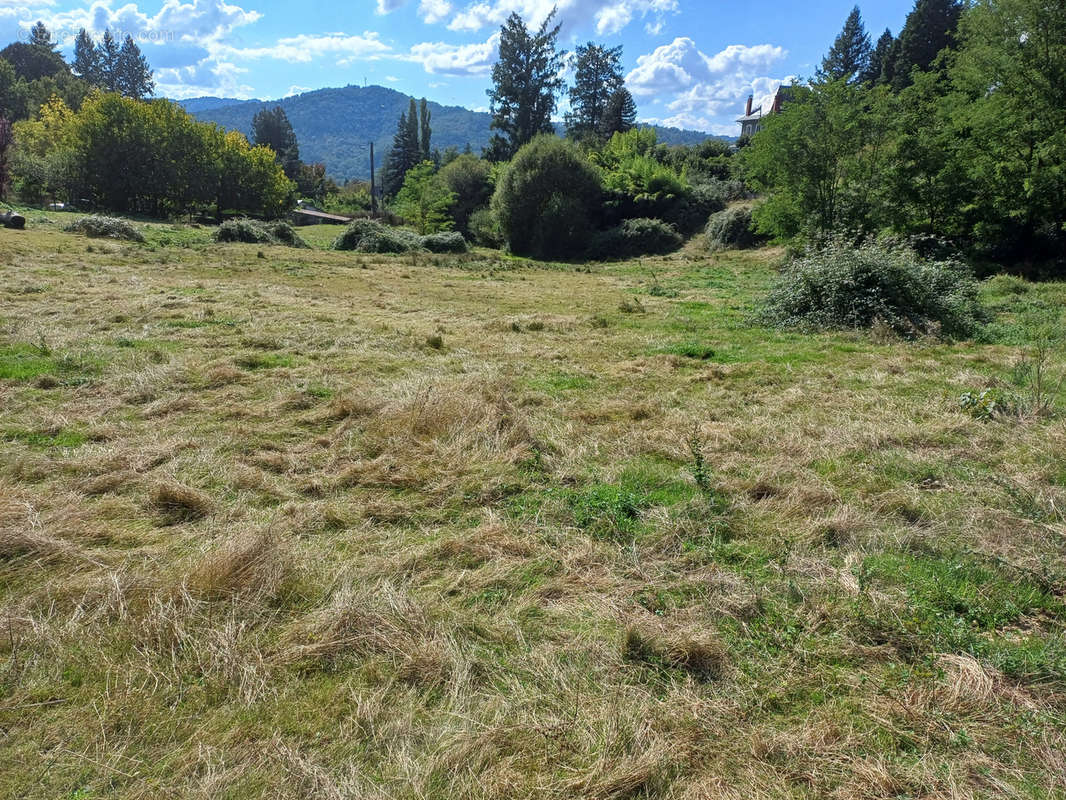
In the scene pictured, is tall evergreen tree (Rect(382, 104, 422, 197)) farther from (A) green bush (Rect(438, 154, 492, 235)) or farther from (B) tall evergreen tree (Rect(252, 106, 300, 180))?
(A) green bush (Rect(438, 154, 492, 235))

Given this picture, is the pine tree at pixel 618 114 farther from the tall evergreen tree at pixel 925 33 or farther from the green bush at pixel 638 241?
the green bush at pixel 638 241

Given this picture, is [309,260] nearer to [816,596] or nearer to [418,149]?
[816,596]

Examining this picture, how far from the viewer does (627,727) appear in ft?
7.84

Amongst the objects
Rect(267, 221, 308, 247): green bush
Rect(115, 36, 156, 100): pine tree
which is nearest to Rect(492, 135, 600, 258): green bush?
Rect(267, 221, 308, 247): green bush

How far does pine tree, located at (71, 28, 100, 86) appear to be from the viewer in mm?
88188

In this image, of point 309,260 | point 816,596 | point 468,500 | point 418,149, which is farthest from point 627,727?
point 418,149

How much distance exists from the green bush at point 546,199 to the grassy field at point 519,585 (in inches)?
1093

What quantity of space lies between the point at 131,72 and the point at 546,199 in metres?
94.5

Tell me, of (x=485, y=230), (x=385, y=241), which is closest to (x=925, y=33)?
(x=485, y=230)

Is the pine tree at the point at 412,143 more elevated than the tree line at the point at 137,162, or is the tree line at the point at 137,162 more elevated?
the pine tree at the point at 412,143

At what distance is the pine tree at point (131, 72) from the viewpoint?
90.1 m

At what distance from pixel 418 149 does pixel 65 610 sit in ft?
226

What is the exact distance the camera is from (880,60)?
167 feet

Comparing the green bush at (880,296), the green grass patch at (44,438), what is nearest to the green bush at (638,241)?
the green bush at (880,296)
